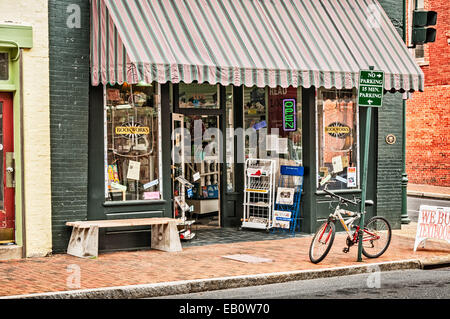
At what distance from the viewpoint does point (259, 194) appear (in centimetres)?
1491

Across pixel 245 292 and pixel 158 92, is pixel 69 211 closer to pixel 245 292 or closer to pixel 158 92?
pixel 158 92

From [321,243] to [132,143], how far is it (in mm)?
3761

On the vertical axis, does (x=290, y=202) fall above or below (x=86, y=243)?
above

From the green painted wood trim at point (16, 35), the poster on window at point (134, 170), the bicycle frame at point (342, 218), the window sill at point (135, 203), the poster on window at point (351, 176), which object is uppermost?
the green painted wood trim at point (16, 35)

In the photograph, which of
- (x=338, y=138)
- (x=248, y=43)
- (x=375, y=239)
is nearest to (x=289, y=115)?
(x=338, y=138)

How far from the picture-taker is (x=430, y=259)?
11477 millimetres

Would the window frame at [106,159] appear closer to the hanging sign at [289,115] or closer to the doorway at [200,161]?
the doorway at [200,161]

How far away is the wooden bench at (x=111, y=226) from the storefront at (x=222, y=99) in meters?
0.30

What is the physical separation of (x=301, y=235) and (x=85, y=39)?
5.63 m

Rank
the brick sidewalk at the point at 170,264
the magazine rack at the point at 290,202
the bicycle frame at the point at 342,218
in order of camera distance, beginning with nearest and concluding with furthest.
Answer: the brick sidewalk at the point at 170,264
the bicycle frame at the point at 342,218
the magazine rack at the point at 290,202

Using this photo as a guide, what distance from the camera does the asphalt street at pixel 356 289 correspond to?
28.8 feet

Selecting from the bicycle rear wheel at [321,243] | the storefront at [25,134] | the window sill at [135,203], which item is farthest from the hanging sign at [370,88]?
the storefront at [25,134]

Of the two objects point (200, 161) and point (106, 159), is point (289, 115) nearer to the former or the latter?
point (200, 161)
